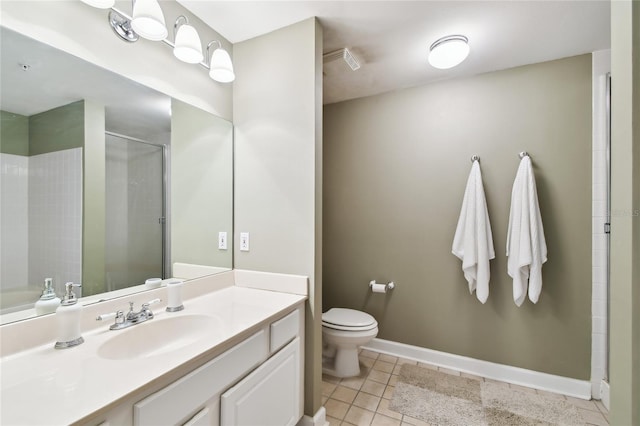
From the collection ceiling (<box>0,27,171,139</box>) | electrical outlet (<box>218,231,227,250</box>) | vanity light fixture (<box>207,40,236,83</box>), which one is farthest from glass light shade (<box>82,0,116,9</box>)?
electrical outlet (<box>218,231,227,250</box>)

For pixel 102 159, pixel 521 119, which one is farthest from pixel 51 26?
pixel 521 119

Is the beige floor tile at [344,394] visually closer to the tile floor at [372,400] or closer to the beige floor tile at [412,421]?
the tile floor at [372,400]

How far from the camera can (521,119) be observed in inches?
82.0

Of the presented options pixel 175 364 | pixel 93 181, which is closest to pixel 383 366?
pixel 175 364

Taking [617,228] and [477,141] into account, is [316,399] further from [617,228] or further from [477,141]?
[477,141]

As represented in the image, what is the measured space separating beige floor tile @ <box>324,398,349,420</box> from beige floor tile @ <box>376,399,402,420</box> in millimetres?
222

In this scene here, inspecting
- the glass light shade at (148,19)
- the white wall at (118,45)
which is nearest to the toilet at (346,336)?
the white wall at (118,45)

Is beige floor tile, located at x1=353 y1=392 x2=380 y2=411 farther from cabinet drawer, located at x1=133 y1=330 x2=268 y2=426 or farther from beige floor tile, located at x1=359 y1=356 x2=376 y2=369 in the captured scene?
cabinet drawer, located at x1=133 y1=330 x2=268 y2=426

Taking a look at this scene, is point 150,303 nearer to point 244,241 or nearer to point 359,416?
point 244,241

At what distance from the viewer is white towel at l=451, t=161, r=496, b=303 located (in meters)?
2.06

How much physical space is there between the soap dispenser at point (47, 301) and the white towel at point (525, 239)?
8.51 ft

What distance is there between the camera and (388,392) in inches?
77.0

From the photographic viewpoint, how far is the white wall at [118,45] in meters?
1.00

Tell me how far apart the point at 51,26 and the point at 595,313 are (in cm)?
341
